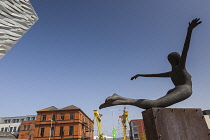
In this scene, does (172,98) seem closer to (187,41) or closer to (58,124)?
(187,41)

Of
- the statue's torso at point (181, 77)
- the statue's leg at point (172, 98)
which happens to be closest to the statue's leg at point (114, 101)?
the statue's leg at point (172, 98)

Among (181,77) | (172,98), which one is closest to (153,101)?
(172,98)

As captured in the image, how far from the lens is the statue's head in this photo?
2674 mm

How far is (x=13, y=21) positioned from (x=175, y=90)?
22.1 m

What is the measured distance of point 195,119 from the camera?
2158mm

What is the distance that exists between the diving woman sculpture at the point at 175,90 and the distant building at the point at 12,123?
63835 mm

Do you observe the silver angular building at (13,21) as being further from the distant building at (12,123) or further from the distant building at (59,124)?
the distant building at (12,123)

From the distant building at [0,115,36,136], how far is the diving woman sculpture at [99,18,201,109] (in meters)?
63.8

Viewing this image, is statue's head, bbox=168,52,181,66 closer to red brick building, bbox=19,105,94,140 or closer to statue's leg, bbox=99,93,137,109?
statue's leg, bbox=99,93,137,109

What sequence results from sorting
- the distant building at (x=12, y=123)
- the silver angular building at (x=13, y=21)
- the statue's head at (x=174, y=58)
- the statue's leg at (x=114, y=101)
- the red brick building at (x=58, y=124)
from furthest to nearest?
1. the distant building at (x=12, y=123)
2. the red brick building at (x=58, y=124)
3. the silver angular building at (x=13, y=21)
4. the statue's head at (x=174, y=58)
5. the statue's leg at (x=114, y=101)

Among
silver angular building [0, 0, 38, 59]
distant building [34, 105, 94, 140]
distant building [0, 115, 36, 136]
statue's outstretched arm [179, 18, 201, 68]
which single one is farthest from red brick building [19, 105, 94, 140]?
statue's outstretched arm [179, 18, 201, 68]

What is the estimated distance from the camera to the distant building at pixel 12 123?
54.7m

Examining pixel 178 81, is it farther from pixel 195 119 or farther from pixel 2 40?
pixel 2 40

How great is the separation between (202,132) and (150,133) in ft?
2.64
